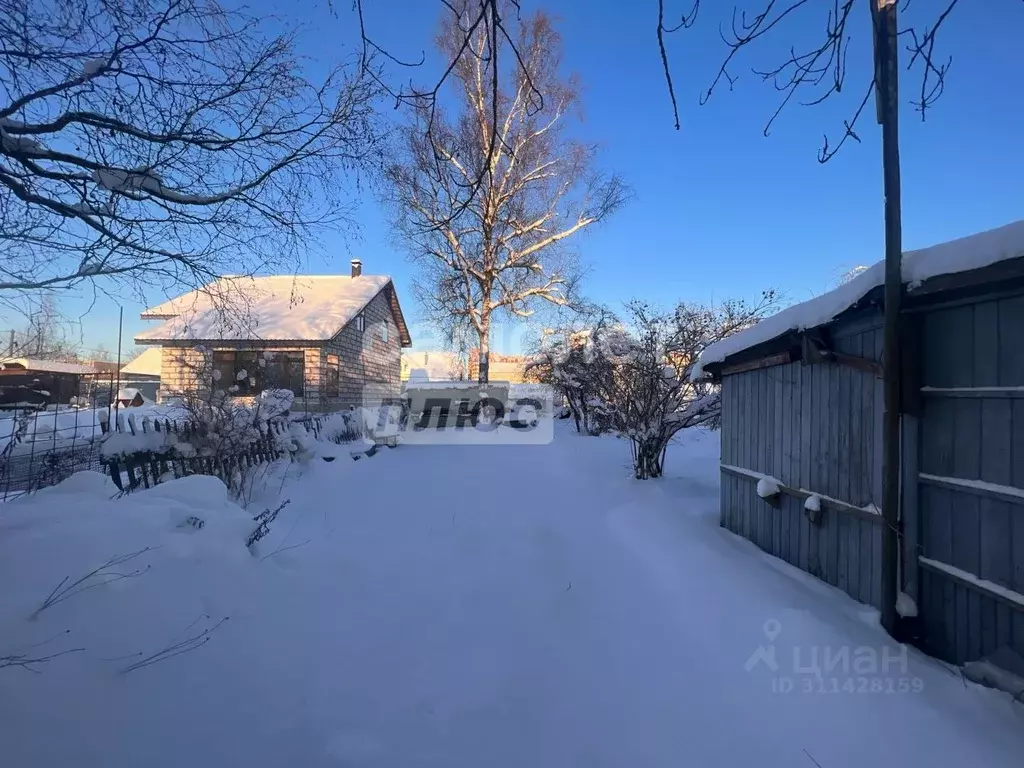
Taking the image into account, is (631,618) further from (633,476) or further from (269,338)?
(269,338)

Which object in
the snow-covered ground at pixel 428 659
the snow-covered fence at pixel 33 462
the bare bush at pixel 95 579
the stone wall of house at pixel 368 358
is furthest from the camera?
the stone wall of house at pixel 368 358

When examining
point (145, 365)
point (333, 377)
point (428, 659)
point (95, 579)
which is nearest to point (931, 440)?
point (428, 659)

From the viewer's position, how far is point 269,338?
598 inches

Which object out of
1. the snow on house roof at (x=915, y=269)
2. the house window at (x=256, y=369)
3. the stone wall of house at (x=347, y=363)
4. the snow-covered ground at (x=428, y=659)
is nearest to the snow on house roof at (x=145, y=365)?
the stone wall of house at (x=347, y=363)

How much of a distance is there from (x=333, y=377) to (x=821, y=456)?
15649 millimetres

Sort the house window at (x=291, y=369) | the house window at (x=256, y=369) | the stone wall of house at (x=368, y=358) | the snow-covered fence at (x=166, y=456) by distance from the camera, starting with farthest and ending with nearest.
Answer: the stone wall of house at (x=368, y=358) < the house window at (x=291, y=369) < the house window at (x=256, y=369) < the snow-covered fence at (x=166, y=456)

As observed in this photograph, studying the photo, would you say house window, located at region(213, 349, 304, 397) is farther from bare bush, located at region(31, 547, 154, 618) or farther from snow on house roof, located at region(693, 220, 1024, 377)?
snow on house roof, located at region(693, 220, 1024, 377)

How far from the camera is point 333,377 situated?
17.1 metres

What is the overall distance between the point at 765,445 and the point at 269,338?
1427 centimetres

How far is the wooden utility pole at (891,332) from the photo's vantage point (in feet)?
9.02

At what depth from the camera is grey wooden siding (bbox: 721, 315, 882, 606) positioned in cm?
319

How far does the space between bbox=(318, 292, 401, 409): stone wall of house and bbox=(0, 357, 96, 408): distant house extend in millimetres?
6642

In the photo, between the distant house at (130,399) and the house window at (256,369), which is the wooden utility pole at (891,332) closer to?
the house window at (256,369)

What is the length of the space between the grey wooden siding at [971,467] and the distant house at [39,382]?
11.3 meters
